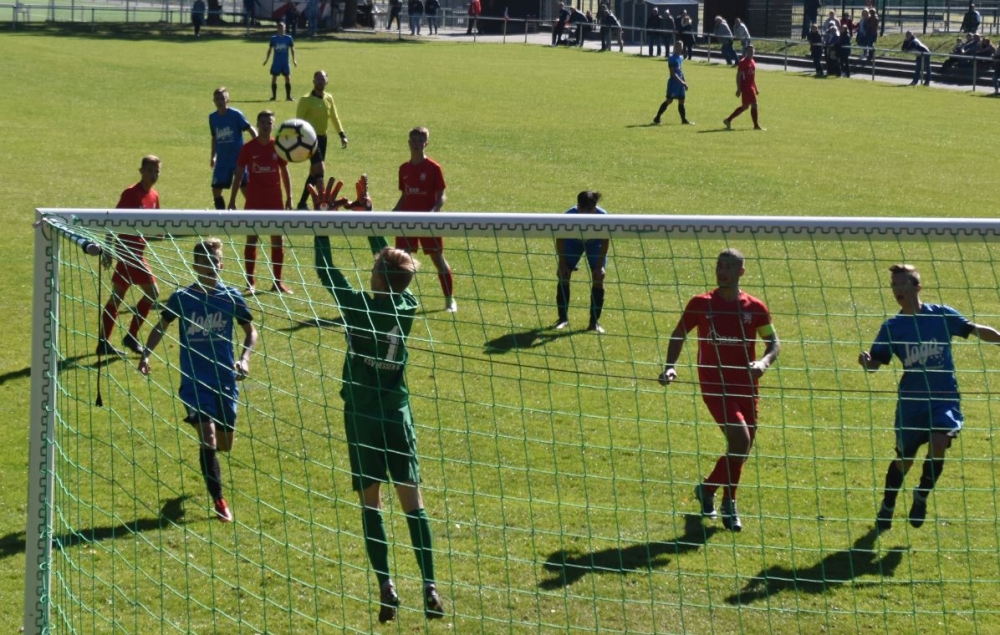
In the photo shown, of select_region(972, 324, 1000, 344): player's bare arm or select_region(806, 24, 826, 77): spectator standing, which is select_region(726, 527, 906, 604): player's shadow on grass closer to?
select_region(972, 324, 1000, 344): player's bare arm

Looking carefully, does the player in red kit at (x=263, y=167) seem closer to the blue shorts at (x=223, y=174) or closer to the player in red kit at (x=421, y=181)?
the player in red kit at (x=421, y=181)

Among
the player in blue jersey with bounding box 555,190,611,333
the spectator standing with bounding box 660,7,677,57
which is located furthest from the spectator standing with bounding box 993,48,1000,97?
the player in blue jersey with bounding box 555,190,611,333

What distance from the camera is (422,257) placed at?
1569 cm

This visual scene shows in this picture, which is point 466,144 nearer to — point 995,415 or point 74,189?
point 74,189

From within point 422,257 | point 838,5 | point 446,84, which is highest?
point 838,5

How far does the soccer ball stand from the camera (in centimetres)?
1381

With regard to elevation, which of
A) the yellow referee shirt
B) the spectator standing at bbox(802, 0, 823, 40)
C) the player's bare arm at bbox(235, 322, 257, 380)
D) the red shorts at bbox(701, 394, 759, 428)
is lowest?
the red shorts at bbox(701, 394, 759, 428)

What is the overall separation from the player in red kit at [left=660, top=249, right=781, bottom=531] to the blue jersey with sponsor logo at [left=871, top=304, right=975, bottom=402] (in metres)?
0.70

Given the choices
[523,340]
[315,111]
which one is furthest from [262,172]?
[315,111]

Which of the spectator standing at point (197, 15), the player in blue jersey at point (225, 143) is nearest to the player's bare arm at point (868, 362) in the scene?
the player in blue jersey at point (225, 143)

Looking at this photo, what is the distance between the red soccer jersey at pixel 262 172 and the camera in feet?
47.7

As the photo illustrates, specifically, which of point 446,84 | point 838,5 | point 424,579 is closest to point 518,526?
point 424,579

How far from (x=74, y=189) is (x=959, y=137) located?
63.7 feet

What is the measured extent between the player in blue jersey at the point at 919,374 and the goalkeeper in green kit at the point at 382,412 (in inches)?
111
